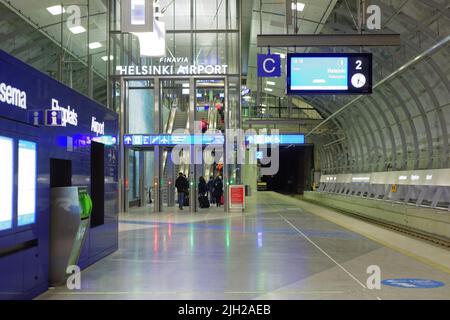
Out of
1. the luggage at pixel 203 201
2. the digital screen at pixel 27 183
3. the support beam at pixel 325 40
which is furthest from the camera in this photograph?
the luggage at pixel 203 201

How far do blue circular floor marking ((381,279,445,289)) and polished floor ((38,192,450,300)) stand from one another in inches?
5.4

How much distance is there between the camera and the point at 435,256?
33.2ft

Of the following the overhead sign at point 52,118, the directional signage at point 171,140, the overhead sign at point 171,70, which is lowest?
the overhead sign at point 52,118

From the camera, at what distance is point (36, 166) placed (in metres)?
6.43

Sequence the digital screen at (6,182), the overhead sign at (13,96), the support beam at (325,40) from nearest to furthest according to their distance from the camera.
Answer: the digital screen at (6,182) < the overhead sign at (13,96) < the support beam at (325,40)

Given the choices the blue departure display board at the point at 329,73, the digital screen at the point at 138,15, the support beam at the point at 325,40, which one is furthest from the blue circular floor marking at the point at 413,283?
the blue departure display board at the point at 329,73

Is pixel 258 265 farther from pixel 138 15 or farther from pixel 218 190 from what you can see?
pixel 218 190

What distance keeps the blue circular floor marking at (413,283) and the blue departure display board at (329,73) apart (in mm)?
8066

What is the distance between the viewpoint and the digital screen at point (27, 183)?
5926 millimetres

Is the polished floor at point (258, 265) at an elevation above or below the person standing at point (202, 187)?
below

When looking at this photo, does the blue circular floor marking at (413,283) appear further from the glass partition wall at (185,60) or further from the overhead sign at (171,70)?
the overhead sign at (171,70)

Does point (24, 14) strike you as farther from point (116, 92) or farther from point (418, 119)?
point (418, 119)

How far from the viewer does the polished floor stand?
21.8 ft

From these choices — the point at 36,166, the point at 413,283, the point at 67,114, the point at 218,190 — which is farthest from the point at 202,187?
the point at 36,166
